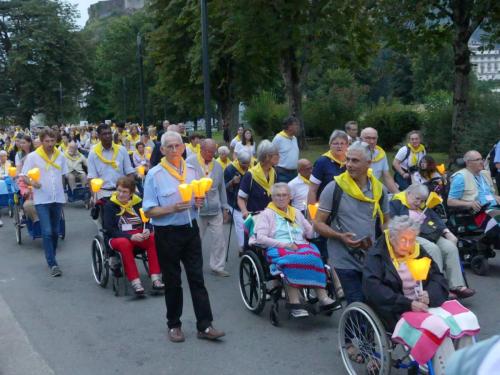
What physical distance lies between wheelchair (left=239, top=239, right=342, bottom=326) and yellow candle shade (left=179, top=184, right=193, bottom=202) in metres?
1.26

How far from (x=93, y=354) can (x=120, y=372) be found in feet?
1.76

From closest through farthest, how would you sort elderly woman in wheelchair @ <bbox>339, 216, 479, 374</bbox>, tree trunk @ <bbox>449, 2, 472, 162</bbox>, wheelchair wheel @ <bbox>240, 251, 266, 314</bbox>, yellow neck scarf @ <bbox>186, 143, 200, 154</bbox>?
1. elderly woman in wheelchair @ <bbox>339, 216, 479, 374</bbox>
2. wheelchair wheel @ <bbox>240, 251, 266, 314</bbox>
3. yellow neck scarf @ <bbox>186, 143, 200, 154</bbox>
4. tree trunk @ <bbox>449, 2, 472, 162</bbox>

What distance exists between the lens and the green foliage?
3516 centimetres

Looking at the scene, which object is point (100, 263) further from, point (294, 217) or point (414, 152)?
point (414, 152)

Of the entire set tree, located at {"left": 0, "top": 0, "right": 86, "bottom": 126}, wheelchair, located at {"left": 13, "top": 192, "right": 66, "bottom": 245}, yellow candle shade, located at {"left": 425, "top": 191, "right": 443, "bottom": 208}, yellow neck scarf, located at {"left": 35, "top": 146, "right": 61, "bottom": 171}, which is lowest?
wheelchair, located at {"left": 13, "top": 192, "right": 66, "bottom": 245}

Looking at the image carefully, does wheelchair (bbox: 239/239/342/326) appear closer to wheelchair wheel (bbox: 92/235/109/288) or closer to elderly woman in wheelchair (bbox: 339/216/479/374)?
elderly woman in wheelchair (bbox: 339/216/479/374)

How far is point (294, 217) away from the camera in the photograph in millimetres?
6680

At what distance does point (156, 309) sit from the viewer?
7.09m

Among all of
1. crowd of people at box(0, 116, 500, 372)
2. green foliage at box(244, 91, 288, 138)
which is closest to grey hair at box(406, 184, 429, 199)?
crowd of people at box(0, 116, 500, 372)

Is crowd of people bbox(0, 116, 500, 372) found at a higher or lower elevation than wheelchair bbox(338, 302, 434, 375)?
higher

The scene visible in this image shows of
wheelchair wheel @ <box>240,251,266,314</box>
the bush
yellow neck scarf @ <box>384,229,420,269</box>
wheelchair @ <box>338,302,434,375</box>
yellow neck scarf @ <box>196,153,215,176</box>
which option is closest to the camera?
wheelchair @ <box>338,302,434,375</box>

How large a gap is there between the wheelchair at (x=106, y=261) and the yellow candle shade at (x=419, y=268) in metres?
3.72

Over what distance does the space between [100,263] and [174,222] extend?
9.09ft

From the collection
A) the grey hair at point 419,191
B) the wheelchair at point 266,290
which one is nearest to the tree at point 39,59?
the wheelchair at point 266,290
